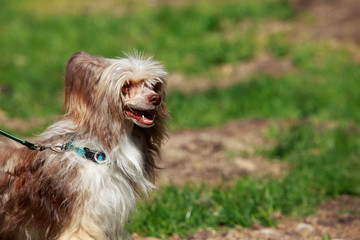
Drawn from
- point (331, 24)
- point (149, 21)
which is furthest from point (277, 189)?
point (149, 21)

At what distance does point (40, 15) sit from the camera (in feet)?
51.6

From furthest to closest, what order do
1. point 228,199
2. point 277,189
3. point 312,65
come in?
point 312,65, point 277,189, point 228,199

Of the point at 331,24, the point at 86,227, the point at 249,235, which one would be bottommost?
the point at 249,235

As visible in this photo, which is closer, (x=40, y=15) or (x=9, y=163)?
(x=9, y=163)

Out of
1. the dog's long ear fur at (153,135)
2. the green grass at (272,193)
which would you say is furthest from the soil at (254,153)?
the dog's long ear fur at (153,135)

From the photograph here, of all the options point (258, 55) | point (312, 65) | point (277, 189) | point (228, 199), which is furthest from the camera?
point (258, 55)

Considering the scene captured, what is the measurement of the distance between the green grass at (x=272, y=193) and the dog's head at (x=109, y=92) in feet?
5.15

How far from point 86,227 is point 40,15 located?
506 inches

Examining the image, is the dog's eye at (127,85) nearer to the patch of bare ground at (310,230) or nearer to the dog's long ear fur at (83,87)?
the dog's long ear fur at (83,87)

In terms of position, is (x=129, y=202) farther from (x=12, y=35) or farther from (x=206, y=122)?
(x=12, y=35)

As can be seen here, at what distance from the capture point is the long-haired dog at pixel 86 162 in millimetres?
3814

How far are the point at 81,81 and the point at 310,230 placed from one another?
2.71 m

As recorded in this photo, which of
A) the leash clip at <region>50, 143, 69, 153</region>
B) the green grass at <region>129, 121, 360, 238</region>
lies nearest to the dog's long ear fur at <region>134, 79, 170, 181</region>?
the leash clip at <region>50, 143, 69, 153</region>

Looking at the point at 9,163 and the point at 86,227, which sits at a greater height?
the point at 9,163
